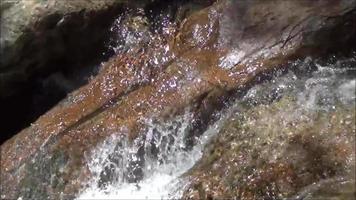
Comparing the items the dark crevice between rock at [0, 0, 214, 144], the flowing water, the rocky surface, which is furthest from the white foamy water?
the dark crevice between rock at [0, 0, 214, 144]

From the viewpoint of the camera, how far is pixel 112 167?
5.54m

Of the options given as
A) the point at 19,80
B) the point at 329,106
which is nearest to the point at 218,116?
the point at 329,106

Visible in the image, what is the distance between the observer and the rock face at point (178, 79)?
543 centimetres

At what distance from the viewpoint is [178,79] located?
5762mm

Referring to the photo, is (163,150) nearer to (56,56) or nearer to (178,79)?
(178,79)

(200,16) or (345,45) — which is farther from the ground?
(200,16)

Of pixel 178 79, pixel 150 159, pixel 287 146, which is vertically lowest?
pixel 287 146

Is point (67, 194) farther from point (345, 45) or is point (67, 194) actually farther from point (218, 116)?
→ point (345, 45)

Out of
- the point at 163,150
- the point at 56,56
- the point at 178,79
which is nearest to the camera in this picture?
the point at 163,150

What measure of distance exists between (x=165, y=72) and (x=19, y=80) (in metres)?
2.22

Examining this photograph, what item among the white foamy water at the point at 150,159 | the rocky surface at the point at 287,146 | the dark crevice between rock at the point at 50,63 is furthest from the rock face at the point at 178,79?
the dark crevice between rock at the point at 50,63

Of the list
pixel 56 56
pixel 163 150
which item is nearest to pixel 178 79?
pixel 163 150

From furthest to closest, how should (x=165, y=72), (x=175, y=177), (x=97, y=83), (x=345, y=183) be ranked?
(x=97, y=83) < (x=165, y=72) < (x=175, y=177) < (x=345, y=183)

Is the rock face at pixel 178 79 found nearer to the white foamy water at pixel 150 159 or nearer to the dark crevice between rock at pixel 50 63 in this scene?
the white foamy water at pixel 150 159
